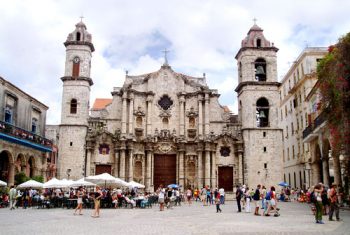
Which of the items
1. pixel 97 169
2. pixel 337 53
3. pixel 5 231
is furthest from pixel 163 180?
pixel 5 231

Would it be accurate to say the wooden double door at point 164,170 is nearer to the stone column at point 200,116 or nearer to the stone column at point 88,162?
the stone column at point 200,116

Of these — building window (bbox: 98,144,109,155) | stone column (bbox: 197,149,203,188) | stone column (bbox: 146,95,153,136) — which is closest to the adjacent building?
building window (bbox: 98,144,109,155)

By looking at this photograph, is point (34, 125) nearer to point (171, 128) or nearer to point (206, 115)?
point (171, 128)

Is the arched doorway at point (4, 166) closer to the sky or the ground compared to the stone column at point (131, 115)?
closer to the ground

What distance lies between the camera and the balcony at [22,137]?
28.2 metres

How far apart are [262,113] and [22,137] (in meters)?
22.9

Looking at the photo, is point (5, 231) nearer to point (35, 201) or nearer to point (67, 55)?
point (35, 201)

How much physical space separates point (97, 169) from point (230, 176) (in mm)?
13320

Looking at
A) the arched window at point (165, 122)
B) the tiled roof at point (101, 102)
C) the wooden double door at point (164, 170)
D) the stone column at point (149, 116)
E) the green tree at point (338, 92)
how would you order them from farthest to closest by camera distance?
1. the tiled roof at point (101, 102)
2. the arched window at point (165, 122)
3. the stone column at point (149, 116)
4. the wooden double door at point (164, 170)
5. the green tree at point (338, 92)

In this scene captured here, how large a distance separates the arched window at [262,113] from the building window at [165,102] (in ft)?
29.8

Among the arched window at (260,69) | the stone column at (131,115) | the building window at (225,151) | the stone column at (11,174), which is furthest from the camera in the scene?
the arched window at (260,69)

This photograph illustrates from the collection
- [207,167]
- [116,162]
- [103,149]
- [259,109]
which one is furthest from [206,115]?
[103,149]

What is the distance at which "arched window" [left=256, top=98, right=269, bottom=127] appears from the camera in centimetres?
3891

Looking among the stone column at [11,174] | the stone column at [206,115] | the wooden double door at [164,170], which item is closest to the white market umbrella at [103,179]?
the stone column at [11,174]
